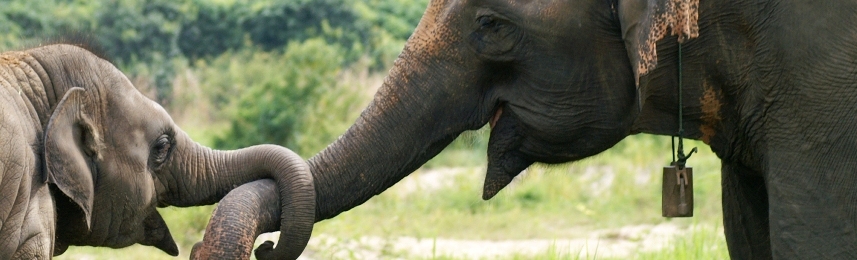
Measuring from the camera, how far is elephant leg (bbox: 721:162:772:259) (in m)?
3.85

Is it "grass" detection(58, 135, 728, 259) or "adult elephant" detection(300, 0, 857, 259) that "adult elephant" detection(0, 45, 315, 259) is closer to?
"adult elephant" detection(300, 0, 857, 259)

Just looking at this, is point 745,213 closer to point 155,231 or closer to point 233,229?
point 233,229

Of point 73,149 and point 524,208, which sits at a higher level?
point 524,208

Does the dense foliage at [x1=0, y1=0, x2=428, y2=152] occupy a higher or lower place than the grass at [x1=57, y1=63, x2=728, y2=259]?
higher

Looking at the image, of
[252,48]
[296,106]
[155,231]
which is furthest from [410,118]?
[252,48]

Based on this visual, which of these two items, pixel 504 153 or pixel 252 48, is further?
pixel 252 48

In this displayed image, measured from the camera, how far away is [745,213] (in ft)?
12.8

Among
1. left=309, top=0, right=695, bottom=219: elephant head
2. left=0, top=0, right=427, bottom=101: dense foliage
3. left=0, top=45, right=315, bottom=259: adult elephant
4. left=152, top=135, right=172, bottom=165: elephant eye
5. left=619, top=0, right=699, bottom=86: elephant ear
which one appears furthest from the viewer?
left=0, top=0, right=427, bottom=101: dense foliage

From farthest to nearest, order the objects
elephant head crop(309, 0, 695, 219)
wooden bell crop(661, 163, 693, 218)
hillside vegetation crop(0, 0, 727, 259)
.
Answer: hillside vegetation crop(0, 0, 727, 259), wooden bell crop(661, 163, 693, 218), elephant head crop(309, 0, 695, 219)

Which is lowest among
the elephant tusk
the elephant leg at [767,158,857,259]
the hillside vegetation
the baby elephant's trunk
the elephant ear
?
the baby elephant's trunk

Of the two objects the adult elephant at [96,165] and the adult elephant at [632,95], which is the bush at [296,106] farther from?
the adult elephant at [632,95]

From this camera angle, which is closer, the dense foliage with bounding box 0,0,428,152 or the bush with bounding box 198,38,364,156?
the bush with bounding box 198,38,364,156

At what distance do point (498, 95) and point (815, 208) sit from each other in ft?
2.92

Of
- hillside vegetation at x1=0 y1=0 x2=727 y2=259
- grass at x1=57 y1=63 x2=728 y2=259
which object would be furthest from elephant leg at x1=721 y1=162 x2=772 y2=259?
grass at x1=57 y1=63 x2=728 y2=259
